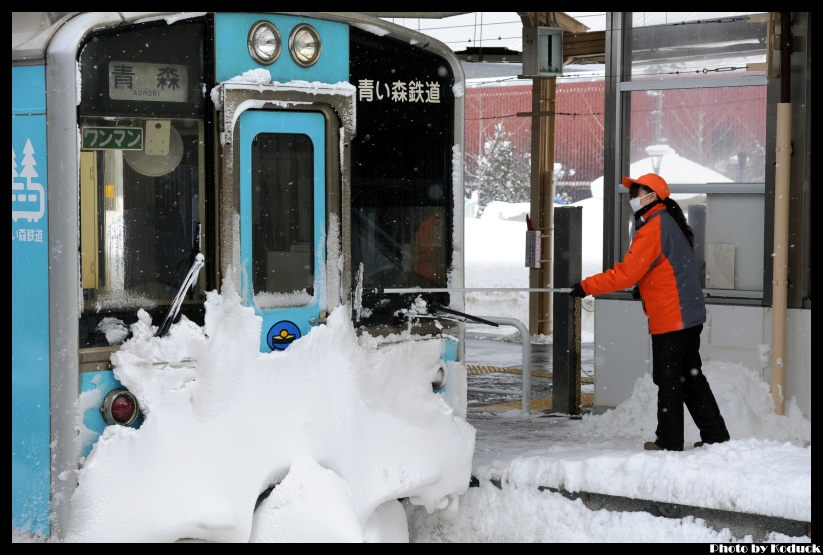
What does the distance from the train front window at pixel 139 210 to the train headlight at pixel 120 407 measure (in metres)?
0.35

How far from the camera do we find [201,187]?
16.0ft

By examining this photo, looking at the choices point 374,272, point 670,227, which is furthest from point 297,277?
point 670,227

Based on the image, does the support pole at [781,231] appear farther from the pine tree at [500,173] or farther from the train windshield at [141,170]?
the pine tree at [500,173]

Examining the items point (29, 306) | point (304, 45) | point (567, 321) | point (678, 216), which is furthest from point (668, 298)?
point (29, 306)

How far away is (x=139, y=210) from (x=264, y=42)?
0.94m

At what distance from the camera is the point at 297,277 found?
5160 mm

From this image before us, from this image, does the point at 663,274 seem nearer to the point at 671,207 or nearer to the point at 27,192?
the point at 671,207

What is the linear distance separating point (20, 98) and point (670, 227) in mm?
3416

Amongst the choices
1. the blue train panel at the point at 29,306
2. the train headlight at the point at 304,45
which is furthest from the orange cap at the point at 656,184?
the blue train panel at the point at 29,306

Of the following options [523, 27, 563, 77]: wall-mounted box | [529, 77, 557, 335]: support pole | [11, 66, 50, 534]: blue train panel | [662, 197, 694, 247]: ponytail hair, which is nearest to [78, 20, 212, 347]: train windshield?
Answer: [11, 66, 50, 534]: blue train panel

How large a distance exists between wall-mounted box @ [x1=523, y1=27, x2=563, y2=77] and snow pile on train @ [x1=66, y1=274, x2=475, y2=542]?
682cm

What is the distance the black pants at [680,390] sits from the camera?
6.17 metres

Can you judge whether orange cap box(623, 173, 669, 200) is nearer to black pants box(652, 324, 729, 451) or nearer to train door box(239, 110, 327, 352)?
black pants box(652, 324, 729, 451)
